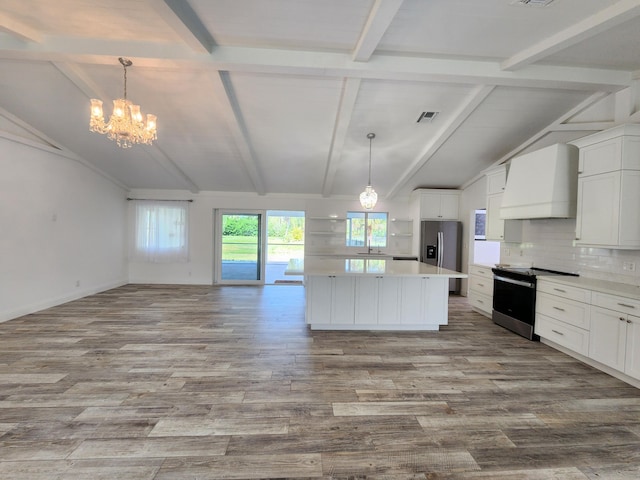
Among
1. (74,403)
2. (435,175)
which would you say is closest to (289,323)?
(74,403)

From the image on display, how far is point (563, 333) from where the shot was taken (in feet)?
11.1

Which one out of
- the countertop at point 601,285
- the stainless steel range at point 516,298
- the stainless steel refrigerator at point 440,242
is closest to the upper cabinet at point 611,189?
the countertop at point 601,285

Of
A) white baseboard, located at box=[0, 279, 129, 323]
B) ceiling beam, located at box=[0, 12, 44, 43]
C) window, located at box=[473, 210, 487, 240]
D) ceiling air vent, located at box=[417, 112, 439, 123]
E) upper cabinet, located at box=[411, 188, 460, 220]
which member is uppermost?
ceiling beam, located at box=[0, 12, 44, 43]

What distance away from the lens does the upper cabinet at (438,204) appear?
669cm

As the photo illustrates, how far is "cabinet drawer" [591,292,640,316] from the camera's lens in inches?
105

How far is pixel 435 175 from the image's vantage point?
621 centimetres

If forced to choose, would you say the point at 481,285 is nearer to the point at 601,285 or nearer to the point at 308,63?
the point at 601,285

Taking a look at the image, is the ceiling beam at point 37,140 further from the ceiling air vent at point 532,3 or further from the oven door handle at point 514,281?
the oven door handle at point 514,281

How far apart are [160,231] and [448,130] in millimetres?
6370

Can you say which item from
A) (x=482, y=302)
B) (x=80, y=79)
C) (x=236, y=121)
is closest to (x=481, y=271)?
(x=482, y=302)

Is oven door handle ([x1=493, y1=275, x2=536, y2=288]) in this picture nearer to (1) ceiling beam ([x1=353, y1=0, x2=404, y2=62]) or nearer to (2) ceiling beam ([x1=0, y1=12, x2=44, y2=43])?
(1) ceiling beam ([x1=353, y1=0, x2=404, y2=62])

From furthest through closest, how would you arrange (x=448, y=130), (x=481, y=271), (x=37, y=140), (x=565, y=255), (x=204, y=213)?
(x=204, y=213)
(x=481, y=271)
(x=37, y=140)
(x=448, y=130)
(x=565, y=255)

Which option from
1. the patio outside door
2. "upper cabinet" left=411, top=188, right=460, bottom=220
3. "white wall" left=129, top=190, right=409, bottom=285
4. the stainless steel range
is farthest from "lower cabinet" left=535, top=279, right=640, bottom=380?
the patio outside door

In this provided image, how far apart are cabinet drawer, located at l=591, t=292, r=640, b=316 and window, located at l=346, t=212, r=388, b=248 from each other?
14.9 ft
